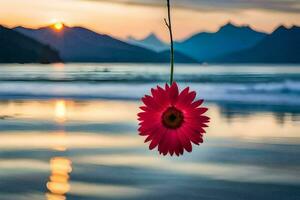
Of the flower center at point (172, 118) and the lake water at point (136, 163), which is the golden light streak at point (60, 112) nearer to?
the lake water at point (136, 163)

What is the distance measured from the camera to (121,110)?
39.7 metres

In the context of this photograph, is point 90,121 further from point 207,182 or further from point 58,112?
point 207,182

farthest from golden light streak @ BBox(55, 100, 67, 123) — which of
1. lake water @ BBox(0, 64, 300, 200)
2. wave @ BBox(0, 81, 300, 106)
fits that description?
wave @ BBox(0, 81, 300, 106)

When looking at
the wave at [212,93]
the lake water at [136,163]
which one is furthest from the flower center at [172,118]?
the wave at [212,93]

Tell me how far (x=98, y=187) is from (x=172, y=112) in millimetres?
12290

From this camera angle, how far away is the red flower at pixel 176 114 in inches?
61.7

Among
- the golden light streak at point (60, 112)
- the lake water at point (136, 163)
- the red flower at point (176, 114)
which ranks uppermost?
the golden light streak at point (60, 112)

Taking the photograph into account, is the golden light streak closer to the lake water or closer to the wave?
the lake water

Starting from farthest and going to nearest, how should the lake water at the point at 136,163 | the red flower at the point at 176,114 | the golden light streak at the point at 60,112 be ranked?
the golden light streak at the point at 60,112, the lake water at the point at 136,163, the red flower at the point at 176,114

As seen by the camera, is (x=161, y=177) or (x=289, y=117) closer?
(x=161, y=177)

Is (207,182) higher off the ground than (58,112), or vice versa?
(58,112)

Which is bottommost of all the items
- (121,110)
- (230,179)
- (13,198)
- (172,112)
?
(172,112)

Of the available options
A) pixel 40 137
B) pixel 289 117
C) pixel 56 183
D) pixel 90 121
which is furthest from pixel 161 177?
pixel 289 117

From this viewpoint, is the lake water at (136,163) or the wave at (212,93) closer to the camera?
the lake water at (136,163)
